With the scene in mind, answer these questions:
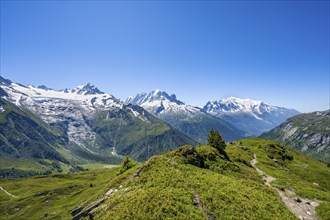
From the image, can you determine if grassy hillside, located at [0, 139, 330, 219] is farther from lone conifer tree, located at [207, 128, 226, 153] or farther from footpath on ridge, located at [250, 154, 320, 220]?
lone conifer tree, located at [207, 128, 226, 153]

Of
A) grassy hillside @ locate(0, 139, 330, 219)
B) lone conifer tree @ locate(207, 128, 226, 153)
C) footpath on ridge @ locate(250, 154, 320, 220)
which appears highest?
lone conifer tree @ locate(207, 128, 226, 153)

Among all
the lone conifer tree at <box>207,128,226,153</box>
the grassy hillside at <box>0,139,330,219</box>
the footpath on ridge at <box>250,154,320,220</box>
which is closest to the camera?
the grassy hillside at <box>0,139,330,219</box>

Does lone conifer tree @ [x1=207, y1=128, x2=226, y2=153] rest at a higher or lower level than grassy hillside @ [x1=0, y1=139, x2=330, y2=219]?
higher

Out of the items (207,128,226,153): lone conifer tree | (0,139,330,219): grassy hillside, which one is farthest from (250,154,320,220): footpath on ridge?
(207,128,226,153): lone conifer tree

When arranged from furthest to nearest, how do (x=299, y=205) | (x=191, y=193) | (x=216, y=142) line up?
(x=216, y=142)
(x=299, y=205)
(x=191, y=193)

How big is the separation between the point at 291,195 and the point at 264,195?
541 inches

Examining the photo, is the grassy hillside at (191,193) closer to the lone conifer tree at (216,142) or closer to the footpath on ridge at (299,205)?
the footpath on ridge at (299,205)

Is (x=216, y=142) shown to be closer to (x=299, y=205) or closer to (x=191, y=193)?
(x=299, y=205)

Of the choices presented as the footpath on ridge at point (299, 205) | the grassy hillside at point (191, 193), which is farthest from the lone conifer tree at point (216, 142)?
the footpath on ridge at point (299, 205)

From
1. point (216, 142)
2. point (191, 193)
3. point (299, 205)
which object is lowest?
point (299, 205)

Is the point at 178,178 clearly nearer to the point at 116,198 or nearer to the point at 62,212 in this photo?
the point at 116,198

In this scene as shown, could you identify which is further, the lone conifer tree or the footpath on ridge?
the lone conifer tree

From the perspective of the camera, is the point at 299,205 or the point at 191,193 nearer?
the point at 191,193

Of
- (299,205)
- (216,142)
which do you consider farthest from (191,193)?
(216,142)
